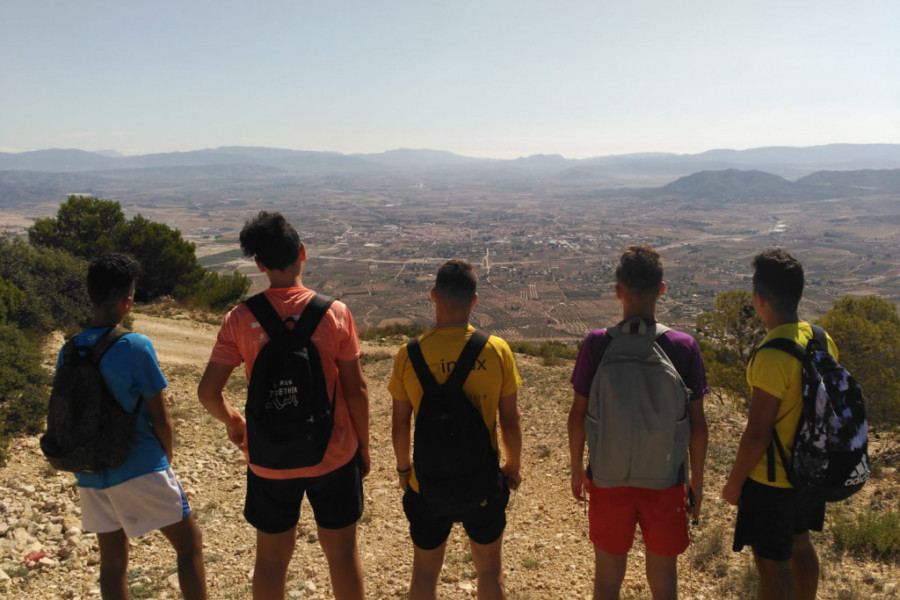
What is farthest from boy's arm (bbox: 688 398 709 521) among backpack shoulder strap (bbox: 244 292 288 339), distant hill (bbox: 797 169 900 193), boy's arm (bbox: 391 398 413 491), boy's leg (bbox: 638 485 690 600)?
distant hill (bbox: 797 169 900 193)

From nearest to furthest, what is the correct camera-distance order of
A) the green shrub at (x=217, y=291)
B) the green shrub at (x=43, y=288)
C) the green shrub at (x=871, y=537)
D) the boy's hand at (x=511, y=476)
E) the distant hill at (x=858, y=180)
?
the boy's hand at (x=511, y=476) → the green shrub at (x=871, y=537) → the green shrub at (x=43, y=288) → the green shrub at (x=217, y=291) → the distant hill at (x=858, y=180)

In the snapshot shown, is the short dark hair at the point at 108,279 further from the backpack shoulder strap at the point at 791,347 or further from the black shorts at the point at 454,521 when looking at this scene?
the backpack shoulder strap at the point at 791,347

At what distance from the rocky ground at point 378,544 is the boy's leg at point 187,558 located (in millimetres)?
891

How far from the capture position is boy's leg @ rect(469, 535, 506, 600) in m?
2.43

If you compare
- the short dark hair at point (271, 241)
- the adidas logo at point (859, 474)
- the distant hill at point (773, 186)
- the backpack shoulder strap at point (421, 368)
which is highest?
the distant hill at point (773, 186)

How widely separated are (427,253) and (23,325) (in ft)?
200

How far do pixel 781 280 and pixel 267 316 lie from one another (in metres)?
2.35

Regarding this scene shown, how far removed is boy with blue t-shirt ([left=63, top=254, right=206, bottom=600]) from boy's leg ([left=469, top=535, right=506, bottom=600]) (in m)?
1.38

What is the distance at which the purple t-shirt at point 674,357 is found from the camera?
2.35 metres

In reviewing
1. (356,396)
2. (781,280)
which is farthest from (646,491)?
(356,396)

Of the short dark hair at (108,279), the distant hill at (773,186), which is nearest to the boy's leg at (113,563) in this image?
the short dark hair at (108,279)

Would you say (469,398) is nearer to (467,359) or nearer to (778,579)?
(467,359)

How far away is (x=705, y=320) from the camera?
8031 millimetres

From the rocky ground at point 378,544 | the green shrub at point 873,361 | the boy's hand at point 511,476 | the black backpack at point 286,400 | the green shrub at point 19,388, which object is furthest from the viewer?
the green shrub at point 873,361
